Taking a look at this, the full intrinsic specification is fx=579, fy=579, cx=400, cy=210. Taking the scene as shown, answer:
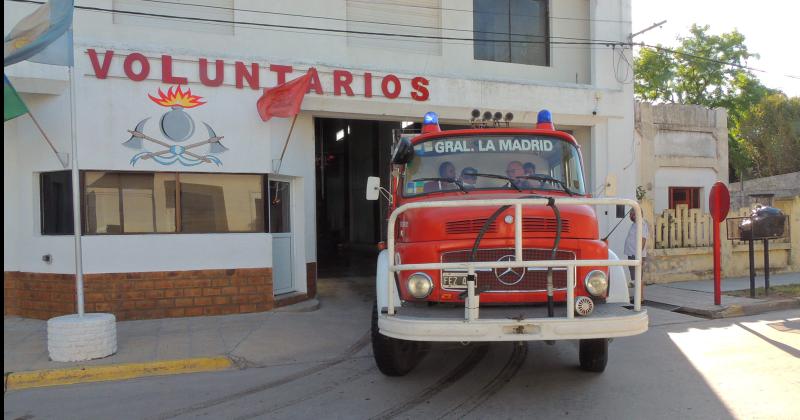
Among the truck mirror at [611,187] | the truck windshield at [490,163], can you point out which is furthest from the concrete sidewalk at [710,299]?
the truck windshield at [490,163]

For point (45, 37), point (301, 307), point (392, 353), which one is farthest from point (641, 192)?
point (45, 37)

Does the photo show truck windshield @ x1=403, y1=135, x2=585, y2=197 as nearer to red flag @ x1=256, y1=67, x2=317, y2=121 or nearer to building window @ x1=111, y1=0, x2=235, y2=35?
red flag @ x1=256, y1=67, x2=317, y2=121

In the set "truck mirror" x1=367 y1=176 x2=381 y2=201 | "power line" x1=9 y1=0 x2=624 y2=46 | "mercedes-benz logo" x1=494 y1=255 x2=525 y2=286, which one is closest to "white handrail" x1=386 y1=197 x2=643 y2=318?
"mercedes-benz logo" x1=494 y1=255 x2=525 y2=286

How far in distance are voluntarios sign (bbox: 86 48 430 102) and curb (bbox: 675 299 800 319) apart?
5942mm

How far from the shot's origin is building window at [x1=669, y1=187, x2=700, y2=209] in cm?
1523

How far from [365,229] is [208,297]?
13.9m

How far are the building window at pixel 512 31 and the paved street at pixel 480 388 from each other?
7.56 meters

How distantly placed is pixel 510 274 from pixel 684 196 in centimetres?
1253

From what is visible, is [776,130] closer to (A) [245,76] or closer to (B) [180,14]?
(A) [245,76]

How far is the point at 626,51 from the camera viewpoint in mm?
13023

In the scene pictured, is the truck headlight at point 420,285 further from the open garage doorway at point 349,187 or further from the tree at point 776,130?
the tree at point 776,130

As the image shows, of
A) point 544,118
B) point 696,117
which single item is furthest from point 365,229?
point 544,118

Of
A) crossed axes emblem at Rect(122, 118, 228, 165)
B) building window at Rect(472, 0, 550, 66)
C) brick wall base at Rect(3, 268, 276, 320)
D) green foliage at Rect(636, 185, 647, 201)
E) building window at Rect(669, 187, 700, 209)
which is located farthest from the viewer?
building window at Rect(669, 187, 700, 209)

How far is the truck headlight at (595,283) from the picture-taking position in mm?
4852
